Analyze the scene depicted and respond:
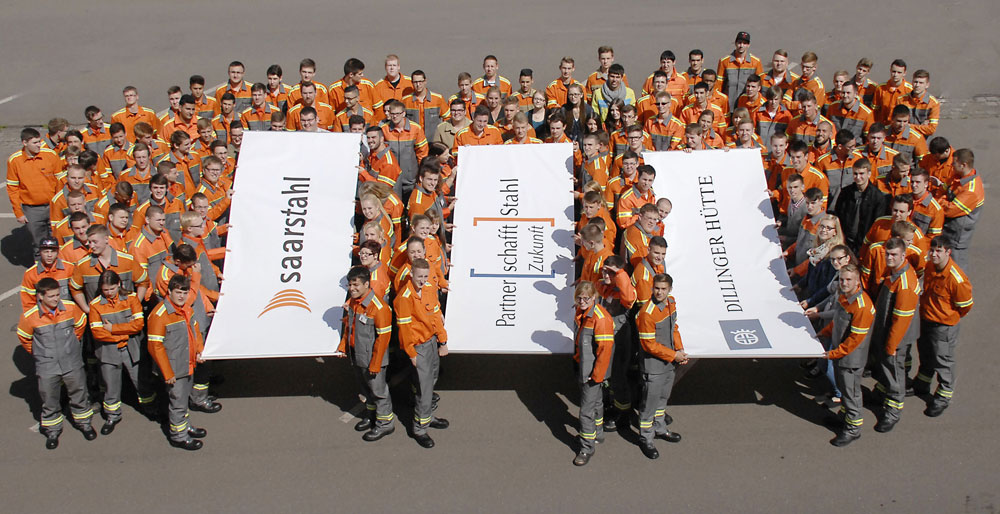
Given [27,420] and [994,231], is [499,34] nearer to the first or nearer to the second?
[994,231]

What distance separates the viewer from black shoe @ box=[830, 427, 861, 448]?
24.9 ft

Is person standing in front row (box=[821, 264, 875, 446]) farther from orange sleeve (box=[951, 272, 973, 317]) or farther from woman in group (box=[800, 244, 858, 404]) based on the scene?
orange sleeve (box=[951, 272, 973, 317])

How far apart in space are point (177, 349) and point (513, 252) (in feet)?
11.2

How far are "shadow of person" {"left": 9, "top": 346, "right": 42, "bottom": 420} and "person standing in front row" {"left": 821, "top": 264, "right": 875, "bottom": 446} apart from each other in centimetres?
783

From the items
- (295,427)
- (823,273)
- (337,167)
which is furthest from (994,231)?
(295,427)

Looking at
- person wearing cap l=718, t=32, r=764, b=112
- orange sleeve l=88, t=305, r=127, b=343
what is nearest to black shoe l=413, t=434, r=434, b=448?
orange sleeve l=88, t=305, r=127, b=343

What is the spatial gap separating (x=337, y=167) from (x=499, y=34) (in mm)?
12106

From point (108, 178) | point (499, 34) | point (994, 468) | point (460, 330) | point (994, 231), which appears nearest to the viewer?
point (994, 468)

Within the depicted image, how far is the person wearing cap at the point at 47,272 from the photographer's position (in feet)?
25.5

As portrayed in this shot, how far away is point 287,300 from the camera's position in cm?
822

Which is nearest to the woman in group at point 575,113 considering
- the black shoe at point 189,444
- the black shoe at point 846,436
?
the black shoe at point 846,436

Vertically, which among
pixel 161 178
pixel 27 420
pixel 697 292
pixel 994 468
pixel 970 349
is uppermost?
pixel 161 178

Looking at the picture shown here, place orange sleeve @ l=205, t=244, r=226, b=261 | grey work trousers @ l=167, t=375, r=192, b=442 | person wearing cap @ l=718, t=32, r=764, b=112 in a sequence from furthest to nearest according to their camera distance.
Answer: person wearing cap @ l=718, t=32, r=764, b=112, orange sleeve @ l=205, t=244, r=226, b=261, grey work trousers @ l=167, t=375, r=192, b=442

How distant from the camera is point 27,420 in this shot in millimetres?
8297
